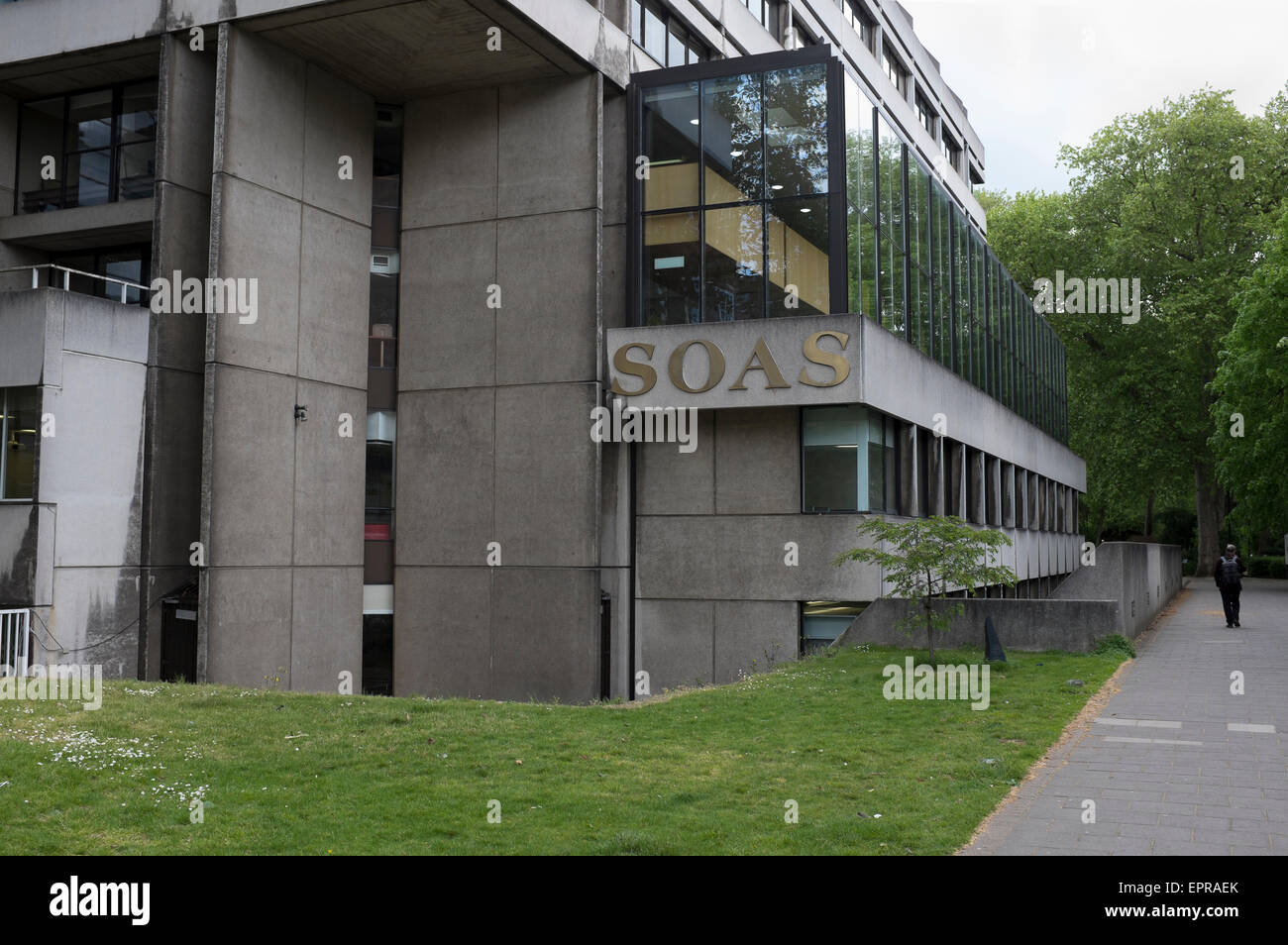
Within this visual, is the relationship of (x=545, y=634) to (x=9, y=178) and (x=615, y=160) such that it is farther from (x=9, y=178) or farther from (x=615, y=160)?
(x=9, y=178)

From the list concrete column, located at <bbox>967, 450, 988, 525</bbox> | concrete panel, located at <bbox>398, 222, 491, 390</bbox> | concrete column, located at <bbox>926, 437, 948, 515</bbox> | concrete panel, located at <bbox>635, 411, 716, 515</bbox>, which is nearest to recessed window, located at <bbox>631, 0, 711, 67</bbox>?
concrete panel, located at <bbox>398, 222, 491, 390</bbox>

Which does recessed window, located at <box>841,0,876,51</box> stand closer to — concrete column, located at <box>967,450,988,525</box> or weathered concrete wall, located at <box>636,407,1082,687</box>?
Result: concrete column, located at <box>967,450,988,525</box>

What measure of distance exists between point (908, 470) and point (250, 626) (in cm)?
1335

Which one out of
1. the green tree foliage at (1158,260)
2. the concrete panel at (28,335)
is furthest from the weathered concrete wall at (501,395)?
the green tree foliage at (1158,260)

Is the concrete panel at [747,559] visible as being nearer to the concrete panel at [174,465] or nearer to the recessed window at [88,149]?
the concrete panel at [174,465]

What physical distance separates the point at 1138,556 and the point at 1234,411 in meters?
21.1

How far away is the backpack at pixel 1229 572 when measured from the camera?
83.6 ft

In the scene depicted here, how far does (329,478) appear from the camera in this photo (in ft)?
70.7

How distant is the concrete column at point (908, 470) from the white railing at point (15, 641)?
16159 mm

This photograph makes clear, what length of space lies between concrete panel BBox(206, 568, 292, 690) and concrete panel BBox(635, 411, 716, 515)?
6.93 metres

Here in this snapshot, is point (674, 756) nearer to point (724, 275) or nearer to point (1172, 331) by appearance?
point (724, 275)

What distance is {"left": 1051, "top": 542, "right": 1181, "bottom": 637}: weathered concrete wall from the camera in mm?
21047

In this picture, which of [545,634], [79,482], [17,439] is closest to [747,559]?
[545,634]

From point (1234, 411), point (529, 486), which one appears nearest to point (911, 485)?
point (529, 486)
